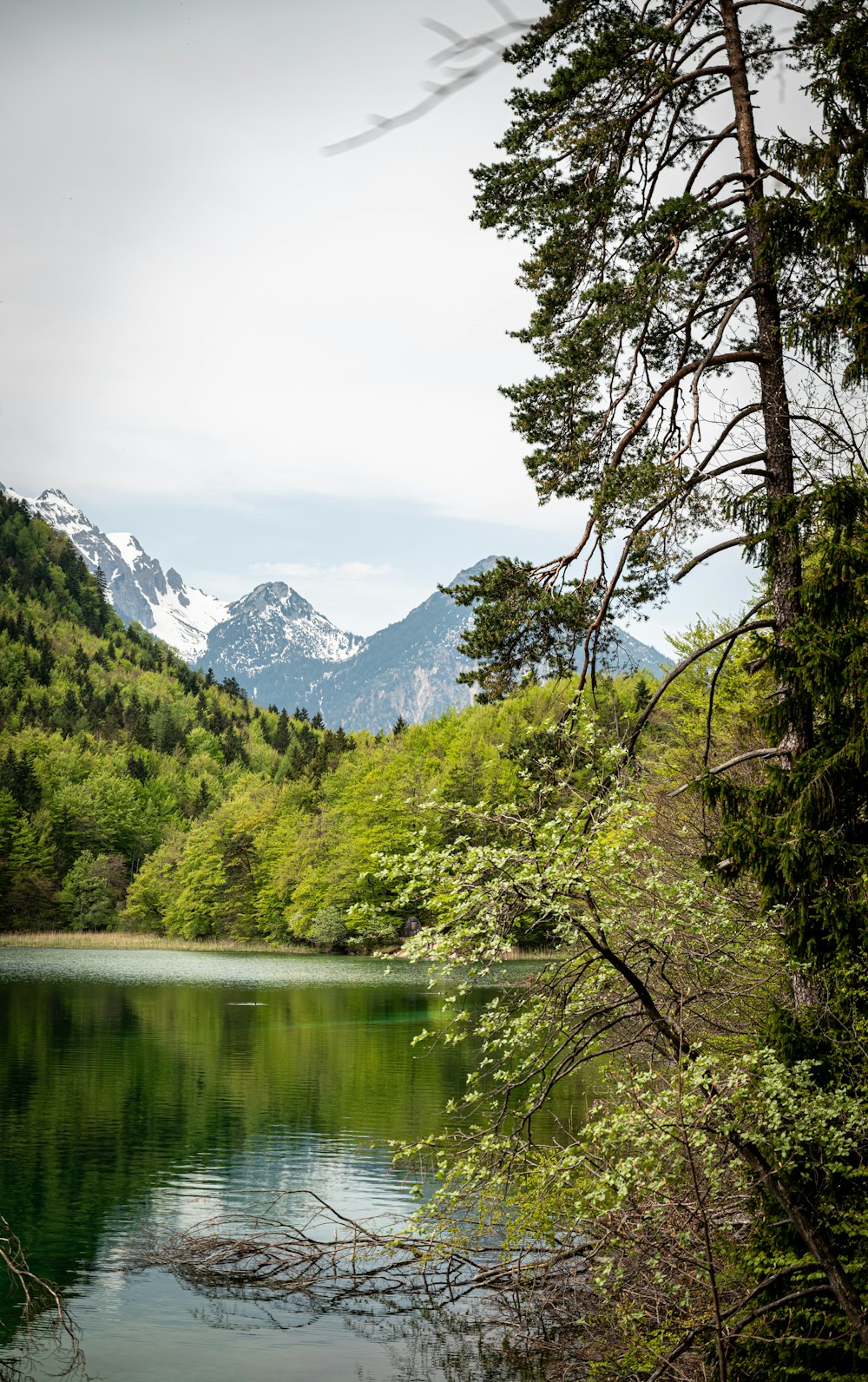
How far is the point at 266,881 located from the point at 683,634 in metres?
68.0

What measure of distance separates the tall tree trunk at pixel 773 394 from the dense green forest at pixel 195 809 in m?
38.3

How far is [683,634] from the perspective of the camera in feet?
88.9

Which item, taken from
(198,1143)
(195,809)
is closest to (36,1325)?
(198,1143)

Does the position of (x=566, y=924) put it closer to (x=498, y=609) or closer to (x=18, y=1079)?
(x=498, y=609)

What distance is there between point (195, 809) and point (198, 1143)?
110560mm

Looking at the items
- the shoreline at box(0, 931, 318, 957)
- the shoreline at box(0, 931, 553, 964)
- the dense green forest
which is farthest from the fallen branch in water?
the shoreline at box(0, 931, 318, 957)

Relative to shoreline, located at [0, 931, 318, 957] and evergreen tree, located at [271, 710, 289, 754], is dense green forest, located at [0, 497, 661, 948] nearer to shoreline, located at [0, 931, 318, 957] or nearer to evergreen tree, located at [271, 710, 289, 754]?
shoreline, located at [0, 931, 318, 957]

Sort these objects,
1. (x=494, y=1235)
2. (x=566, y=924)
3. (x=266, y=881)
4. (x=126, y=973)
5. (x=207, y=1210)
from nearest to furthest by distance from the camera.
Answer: (x=566, y=924) < (x=494, y=1235) < (x=207, y=1210) < (x=126, y=973) < (x=266, y=881)

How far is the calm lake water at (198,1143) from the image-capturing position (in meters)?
11.4

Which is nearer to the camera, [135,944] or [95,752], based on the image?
[135,944]

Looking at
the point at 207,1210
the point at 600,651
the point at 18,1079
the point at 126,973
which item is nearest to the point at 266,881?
the point at 126,973

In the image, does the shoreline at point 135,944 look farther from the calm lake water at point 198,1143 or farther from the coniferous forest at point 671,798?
the coniferous forest at point 671,798

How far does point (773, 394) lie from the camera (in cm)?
948

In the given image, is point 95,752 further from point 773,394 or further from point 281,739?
point 773,394
